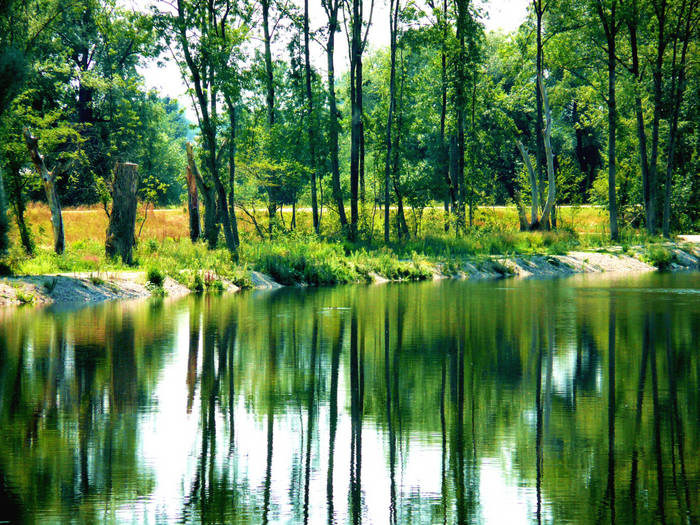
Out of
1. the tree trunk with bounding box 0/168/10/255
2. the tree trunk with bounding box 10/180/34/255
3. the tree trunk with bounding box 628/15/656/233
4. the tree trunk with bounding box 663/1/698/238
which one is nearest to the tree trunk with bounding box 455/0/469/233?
the tree trunk with bounding box 628/15/656/233

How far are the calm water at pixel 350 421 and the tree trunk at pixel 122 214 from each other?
10.3m

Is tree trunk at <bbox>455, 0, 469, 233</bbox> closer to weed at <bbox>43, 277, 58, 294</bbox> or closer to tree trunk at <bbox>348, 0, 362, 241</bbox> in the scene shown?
tree trunk at <bbox>348, 0, 362, 241</bbox>

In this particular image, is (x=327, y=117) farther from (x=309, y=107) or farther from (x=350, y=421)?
(x=350, y=421)

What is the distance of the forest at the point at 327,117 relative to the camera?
102 feet

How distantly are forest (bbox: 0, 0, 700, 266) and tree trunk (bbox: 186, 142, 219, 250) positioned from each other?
0.07m

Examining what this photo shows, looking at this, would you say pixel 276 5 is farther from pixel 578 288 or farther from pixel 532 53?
pixel 578 288

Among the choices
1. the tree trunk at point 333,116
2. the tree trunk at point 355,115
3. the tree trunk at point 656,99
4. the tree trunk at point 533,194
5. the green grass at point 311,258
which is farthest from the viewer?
the tree trunk at point 533,194

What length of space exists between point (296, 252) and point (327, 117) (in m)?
11.3

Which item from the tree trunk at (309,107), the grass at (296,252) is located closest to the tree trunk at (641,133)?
the grass at (296,252)

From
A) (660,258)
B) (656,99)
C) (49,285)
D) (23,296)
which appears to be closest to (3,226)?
(49,285)

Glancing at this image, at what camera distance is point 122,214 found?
93.8ft

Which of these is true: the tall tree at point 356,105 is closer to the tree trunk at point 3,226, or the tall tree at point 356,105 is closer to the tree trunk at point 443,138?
the tree trunk at point 443,138

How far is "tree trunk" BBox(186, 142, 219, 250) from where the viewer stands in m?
36.6

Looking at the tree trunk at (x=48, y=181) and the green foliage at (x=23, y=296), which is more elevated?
the tree trunk at (x=48, y=181)
